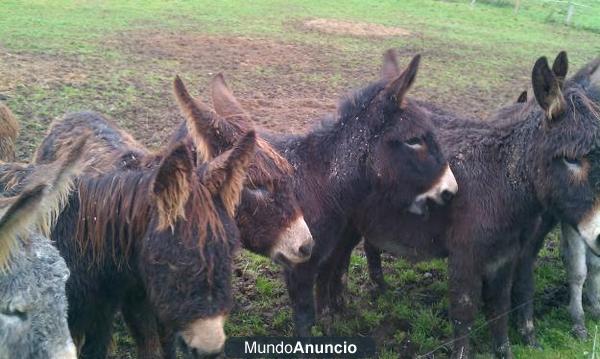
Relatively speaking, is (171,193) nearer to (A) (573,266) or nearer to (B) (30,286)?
(B) (30,286)

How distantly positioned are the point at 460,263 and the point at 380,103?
1.39 meters

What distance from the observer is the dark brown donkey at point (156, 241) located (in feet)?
9.18

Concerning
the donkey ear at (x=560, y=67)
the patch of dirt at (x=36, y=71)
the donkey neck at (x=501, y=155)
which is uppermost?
the donkey ear at (x=560, y=67)

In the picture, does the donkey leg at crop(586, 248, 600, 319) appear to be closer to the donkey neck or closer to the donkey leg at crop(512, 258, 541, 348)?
the donkey leg at crop(512, 258, 541, 348)

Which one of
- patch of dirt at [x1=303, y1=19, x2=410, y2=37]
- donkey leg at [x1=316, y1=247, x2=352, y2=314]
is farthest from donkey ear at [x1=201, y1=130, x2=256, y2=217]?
patch of dirt at [x1=303, y1=19, x2=410, y2=37]

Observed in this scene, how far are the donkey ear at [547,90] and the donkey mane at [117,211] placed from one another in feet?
8.28

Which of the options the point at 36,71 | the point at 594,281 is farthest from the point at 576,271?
the point at 36,71

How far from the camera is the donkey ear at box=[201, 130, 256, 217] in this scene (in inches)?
118

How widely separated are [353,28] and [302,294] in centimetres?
1328

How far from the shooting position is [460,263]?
4.38 metres

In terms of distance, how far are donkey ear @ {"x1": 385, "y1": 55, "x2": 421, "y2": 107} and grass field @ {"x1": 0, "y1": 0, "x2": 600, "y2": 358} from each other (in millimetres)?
2035

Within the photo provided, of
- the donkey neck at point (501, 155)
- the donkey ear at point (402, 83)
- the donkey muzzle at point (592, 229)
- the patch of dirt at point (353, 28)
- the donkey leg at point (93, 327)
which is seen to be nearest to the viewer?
the donkey leg at point (93, 327)

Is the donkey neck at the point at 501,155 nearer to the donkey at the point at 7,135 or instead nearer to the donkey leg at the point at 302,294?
the donkey leg at the point at 302,294

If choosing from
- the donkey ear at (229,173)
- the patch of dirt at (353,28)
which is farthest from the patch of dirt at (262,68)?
the donkey ear at (229,173)
